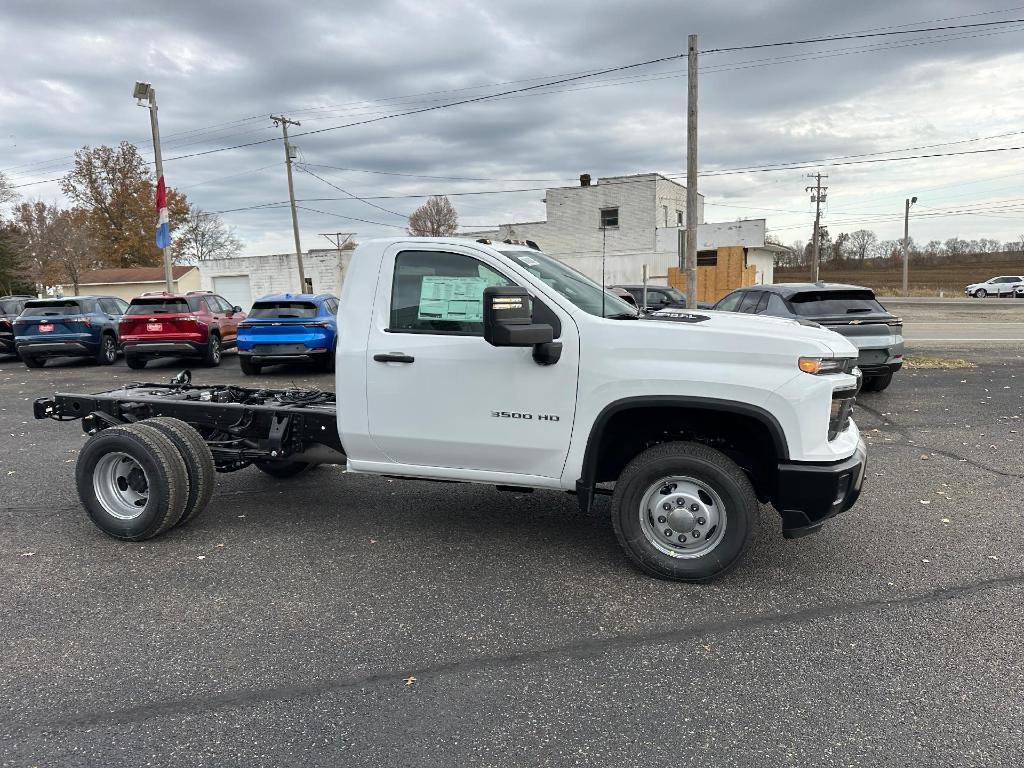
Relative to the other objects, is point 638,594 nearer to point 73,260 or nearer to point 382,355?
point 382,355

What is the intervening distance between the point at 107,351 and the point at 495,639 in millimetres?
15639

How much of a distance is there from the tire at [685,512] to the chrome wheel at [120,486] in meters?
3.30

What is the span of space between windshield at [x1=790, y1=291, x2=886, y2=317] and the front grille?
6257mm

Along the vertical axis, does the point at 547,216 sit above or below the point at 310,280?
above

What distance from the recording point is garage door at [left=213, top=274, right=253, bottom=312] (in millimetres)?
42812

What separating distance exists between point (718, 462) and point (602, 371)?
0.82 metres

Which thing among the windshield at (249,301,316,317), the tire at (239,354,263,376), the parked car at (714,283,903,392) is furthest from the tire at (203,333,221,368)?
the parked car at (714,283,903,392)

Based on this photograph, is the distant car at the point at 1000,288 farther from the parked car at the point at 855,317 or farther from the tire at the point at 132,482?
the tire at the point at 132,482

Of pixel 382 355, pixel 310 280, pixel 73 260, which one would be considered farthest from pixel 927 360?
pixel 73 260

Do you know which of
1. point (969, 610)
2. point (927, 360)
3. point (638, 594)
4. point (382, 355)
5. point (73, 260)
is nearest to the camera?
point (969, 610)

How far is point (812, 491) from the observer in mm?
3703

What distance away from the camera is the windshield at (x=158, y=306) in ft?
46.1

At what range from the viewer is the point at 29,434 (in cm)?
841

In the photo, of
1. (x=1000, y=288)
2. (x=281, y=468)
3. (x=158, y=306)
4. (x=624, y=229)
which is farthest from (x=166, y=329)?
(x=1000, y=288)
